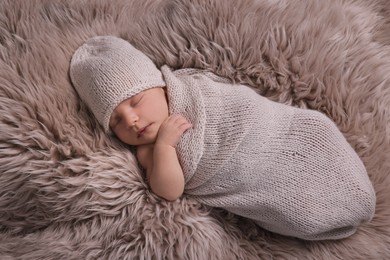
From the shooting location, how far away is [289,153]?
86 centimetres

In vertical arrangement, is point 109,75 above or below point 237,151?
above

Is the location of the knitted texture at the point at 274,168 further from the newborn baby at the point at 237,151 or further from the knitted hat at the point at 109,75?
the knitted hat at the point at 109,75

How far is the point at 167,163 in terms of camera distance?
84cm

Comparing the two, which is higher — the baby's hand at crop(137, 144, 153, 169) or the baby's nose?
the baby's nose

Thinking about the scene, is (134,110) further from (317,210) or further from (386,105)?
(386,105)

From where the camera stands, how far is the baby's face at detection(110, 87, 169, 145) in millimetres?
864

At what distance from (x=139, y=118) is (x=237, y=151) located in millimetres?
186

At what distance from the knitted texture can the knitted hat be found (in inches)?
4.2

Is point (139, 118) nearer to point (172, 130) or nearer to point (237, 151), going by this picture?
point (172, 130)

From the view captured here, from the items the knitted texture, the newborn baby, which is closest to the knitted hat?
the newborn baby

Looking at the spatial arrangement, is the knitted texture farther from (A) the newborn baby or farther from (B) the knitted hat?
(B) the knitted hat

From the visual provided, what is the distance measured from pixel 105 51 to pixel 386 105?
57 centimetres

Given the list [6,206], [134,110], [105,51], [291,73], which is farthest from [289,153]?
[6,206]

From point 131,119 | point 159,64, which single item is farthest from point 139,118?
point 159,64
